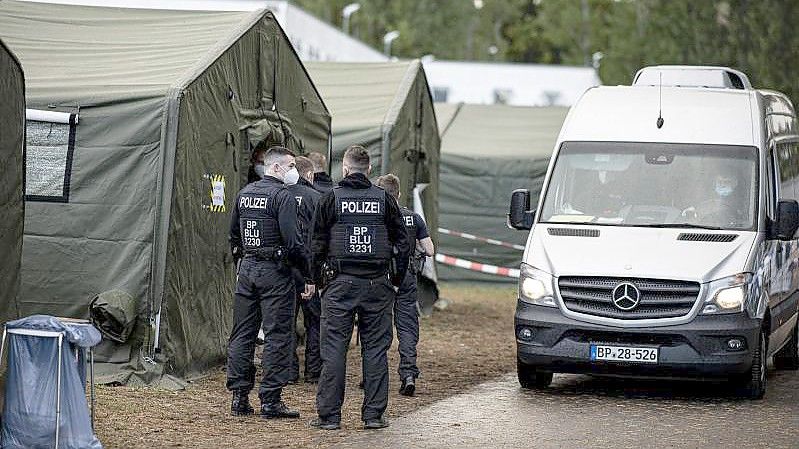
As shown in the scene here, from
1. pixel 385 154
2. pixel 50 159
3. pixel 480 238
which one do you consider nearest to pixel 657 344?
pixel 50 159

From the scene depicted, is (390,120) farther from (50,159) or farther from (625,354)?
(625,354)

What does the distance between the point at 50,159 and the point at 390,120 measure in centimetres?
746

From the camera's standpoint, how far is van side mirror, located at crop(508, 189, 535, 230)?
12539mm

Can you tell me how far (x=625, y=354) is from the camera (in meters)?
11.6

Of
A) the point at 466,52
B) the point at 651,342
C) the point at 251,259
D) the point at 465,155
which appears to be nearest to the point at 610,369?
the point at 651,342

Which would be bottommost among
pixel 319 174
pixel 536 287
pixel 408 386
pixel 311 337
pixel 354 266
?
pixel 408 386

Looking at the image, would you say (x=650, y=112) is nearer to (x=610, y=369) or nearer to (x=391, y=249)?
(x=610, y=369)

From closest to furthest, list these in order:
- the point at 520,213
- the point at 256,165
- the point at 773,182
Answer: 1. the point at 520,213
2. the point at 773,182
3. the point at 256,165

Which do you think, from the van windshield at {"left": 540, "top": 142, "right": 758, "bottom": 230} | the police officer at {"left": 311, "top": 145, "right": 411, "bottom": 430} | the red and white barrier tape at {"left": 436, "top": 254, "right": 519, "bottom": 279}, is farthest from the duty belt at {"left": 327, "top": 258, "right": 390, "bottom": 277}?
the red and white barrier tape at {"left": 436, "top": 254, "right": 519, "bottom": 279}

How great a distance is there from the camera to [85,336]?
855cm

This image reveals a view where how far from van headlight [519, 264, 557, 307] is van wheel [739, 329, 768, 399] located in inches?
66.2

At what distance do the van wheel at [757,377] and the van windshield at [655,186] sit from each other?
3.30 feet

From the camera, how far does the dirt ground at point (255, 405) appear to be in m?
9.54

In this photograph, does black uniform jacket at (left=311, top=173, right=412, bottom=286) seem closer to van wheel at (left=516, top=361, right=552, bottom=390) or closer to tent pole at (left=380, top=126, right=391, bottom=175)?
van wheel at (left=516, top=361, right=552, bottom=390)
